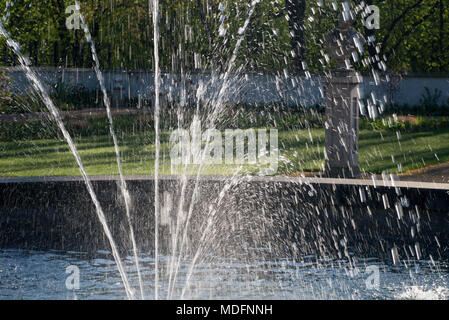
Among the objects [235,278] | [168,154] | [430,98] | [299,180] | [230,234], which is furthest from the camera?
[430,98]

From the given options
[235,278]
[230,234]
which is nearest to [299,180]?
[230,234]

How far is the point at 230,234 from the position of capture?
658 cm

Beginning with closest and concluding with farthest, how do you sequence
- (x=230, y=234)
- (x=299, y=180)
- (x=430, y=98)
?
1. (x=230, y=234)
2. (x=299, y=180)
3. (x=430, y=98)

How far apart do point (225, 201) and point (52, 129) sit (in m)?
10.3

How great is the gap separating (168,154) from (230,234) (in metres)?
6.68

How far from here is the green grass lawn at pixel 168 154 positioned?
1070cm

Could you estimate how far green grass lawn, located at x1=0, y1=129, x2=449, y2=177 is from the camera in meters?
10.7

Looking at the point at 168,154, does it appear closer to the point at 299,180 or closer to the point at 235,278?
the point at 299,180

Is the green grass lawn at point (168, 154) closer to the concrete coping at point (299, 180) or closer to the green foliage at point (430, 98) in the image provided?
the concrete coping at point (299, 180)

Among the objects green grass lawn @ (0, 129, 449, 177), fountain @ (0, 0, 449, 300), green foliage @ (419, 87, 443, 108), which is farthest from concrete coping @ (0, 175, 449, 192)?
green foliage @ (419, 87, 443, 108)

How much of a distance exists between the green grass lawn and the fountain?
9.33 ft

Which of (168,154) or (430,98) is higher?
(430,98)

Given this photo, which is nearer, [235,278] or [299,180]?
[235,278]

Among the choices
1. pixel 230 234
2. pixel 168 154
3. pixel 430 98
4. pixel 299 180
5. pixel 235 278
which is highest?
pixel 430 98
